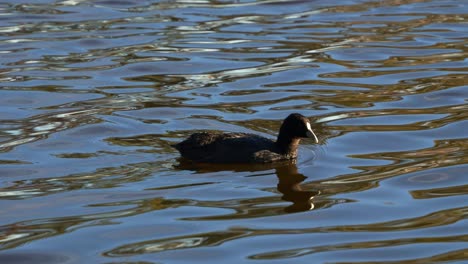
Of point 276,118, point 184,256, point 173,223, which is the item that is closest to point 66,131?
point 276,118

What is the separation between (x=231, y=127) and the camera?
48.4 ft

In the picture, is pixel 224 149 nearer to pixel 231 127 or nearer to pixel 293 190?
pixel 293 190

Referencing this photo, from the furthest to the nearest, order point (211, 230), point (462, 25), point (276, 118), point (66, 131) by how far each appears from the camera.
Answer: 1. point (462, 25)
2. point (276, 118)
3. point (66, 131)
4. point (211, 230)

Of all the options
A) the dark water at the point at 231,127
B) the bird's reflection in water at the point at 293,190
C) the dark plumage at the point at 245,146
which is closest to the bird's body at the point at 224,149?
the dark plumage at the point at 245,146

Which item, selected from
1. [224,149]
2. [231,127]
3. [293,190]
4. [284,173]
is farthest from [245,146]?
[231,127]

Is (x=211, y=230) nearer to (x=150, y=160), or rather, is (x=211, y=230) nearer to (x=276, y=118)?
(x=150, y=160)

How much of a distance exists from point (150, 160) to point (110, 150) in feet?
2.06

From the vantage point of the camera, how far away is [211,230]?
10.6m

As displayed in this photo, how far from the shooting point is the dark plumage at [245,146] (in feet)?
43.0

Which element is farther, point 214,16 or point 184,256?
point 214,16

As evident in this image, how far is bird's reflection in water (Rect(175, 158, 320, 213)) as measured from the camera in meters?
12.0

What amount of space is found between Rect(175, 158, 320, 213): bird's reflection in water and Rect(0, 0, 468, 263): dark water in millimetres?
25

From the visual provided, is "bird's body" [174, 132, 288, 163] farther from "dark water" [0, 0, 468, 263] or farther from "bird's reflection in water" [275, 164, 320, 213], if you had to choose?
"bird's reflection in water" [275, 164, 320, 213]

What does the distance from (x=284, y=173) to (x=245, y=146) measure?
48 cm
